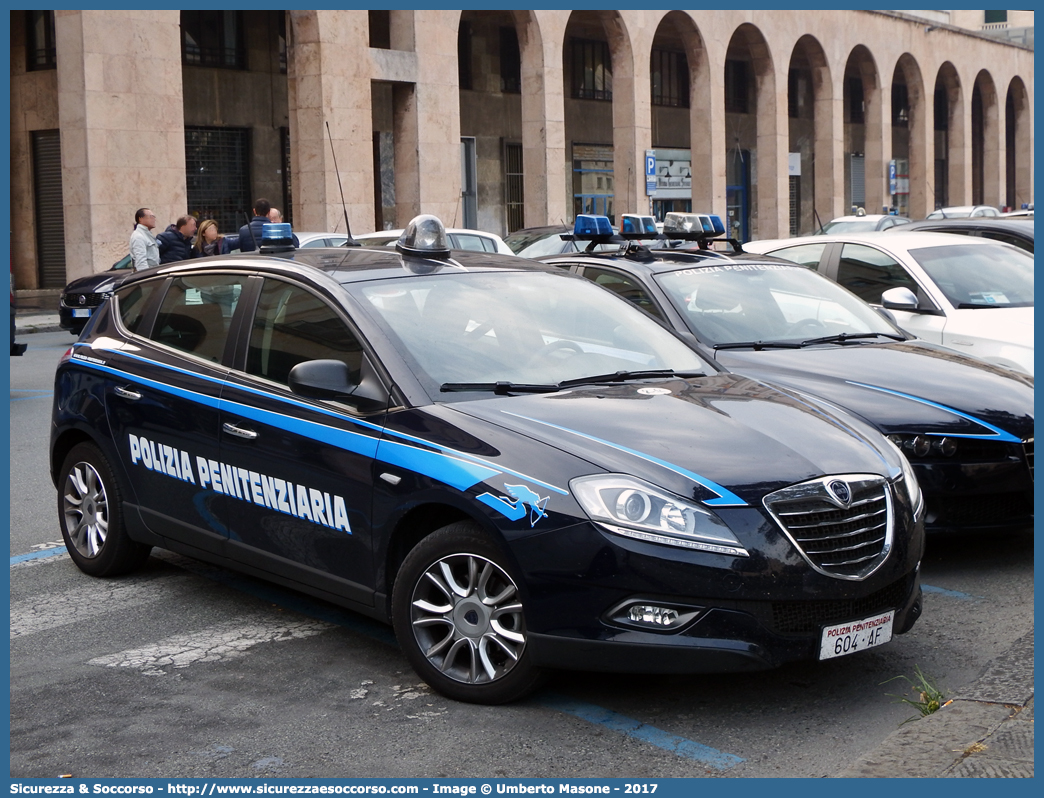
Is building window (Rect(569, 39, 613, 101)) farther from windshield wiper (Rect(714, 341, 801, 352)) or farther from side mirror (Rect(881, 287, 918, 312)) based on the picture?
windshield wiper (Rect(714, 341, 801, 352))

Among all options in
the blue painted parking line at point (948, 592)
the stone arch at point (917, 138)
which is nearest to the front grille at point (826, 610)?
the blue painted parking line at point (948, 592)

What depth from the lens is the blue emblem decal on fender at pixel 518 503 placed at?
429cm

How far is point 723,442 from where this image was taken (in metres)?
4.59

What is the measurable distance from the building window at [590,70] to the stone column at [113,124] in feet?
59.9

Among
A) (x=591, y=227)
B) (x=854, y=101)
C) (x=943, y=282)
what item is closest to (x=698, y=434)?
(x=591, y=227)

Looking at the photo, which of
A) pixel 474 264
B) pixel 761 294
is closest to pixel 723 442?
pixel 474 264

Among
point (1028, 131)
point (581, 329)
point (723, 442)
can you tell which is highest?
point (1028, 131)

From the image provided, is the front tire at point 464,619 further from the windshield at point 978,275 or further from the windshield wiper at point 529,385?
the windshield at point 978,275

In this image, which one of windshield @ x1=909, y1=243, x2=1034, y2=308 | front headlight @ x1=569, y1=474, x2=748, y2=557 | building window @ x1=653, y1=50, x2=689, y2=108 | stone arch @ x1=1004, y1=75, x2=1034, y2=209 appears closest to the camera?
front headlight @ x1=569, y1=474, x2=748, y2=557

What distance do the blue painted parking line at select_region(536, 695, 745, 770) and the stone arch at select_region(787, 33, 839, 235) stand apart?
38.3 metres

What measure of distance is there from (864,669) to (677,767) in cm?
122

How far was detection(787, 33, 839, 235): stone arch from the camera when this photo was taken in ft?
141

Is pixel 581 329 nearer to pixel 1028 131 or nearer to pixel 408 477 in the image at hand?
pixel 408 477

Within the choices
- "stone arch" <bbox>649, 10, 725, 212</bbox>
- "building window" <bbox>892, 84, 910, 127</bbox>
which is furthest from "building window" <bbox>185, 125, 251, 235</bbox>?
"building window" <bbox>892, 84, 910, 127</bbox>
